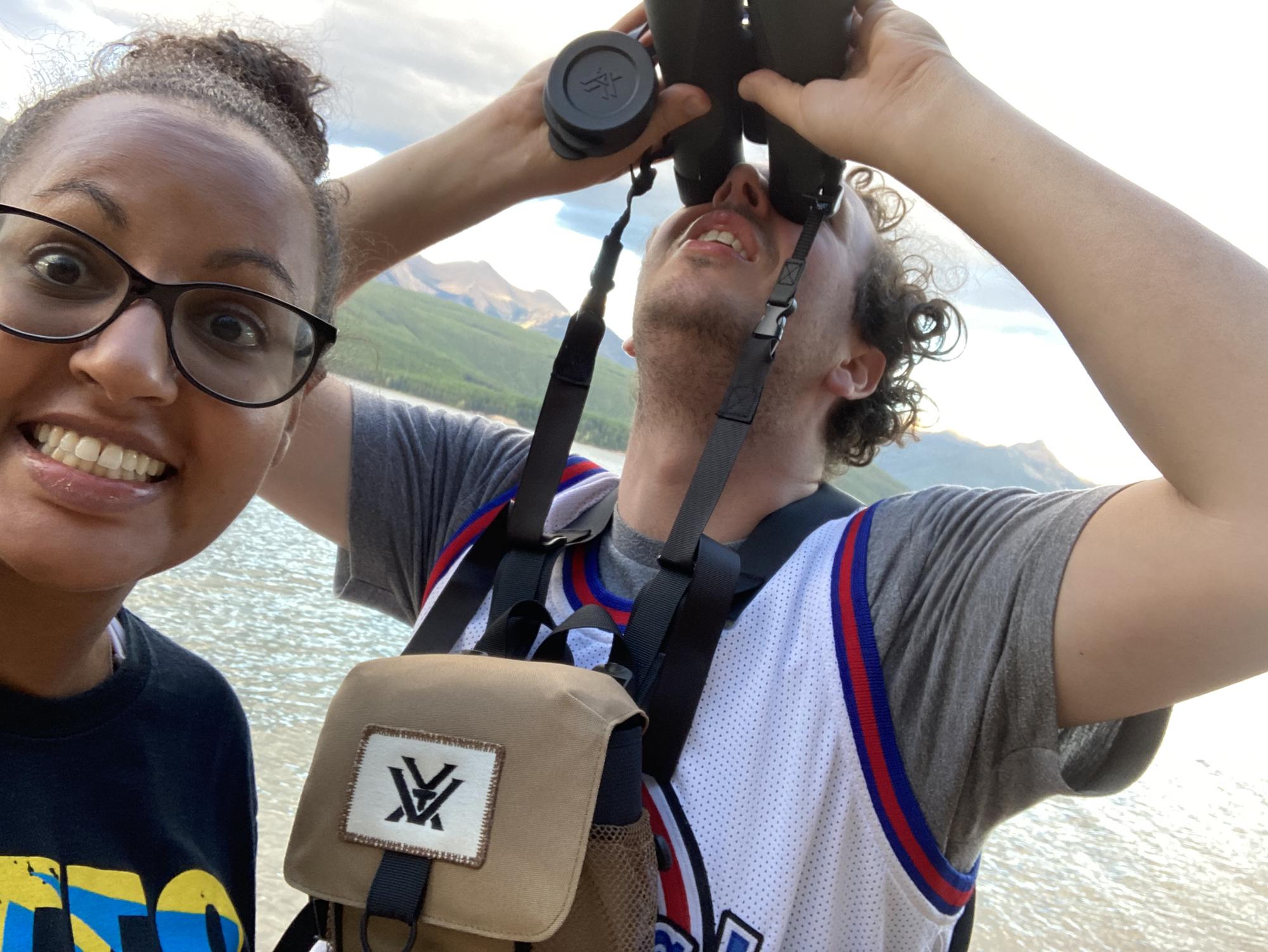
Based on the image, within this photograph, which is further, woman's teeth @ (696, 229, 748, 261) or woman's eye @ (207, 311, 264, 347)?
woman's teeth @ (696, 229, 748, 261)

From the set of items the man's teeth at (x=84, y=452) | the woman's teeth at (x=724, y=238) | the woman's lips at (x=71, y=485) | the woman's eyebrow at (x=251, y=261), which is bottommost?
the woman's lips at (x=71, y=485)

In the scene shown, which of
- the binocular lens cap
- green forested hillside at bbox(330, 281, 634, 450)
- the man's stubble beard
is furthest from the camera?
green forested hillside at bbox(330, 281, 634, 450)

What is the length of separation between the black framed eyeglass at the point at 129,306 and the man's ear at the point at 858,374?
3.34 ft

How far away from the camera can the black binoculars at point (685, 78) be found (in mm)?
1364

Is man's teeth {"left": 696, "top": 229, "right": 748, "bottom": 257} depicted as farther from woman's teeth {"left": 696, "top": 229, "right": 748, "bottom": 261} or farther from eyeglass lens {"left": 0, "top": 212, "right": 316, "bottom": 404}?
eyeglass lens {"left": 0, "top": 212, "right": 316, "bottom": 404}

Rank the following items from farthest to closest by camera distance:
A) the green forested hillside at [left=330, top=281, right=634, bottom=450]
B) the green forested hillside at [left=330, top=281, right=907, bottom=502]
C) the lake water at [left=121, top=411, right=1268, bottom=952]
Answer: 1. the green forested hillside at [left=330, top=281, right=634, bottom=450]
2. the green forested hillside at [left=330, top=281, right=907, bottom=502]
3. the lake water at [left=121, top=411, right=1268, bottom=952]

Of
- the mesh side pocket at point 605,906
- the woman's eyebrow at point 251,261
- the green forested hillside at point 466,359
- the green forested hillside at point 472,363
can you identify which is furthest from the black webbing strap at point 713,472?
the green forested hillside at point 466,359

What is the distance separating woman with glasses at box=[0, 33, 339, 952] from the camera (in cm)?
78

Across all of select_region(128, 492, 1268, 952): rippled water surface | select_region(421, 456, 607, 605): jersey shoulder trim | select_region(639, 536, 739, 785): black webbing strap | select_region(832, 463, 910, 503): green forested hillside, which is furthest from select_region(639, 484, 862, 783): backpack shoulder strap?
select_region(832, 463, 910, 503): green forested hillside

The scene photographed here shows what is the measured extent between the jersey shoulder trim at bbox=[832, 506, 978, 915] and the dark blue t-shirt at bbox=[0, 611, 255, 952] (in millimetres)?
671

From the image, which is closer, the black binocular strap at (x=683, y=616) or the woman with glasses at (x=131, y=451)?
the woman with glasses at (x=131, y=451)

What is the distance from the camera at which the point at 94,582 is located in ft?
2.64

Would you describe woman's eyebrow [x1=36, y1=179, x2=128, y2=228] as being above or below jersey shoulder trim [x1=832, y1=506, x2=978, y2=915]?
above

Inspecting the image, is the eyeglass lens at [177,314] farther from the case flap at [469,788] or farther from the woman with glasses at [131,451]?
the case flap at [469,788]
